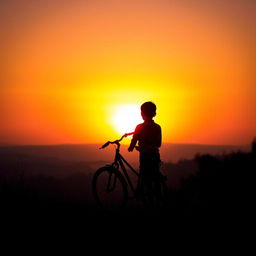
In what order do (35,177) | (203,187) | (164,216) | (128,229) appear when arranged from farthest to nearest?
(35,177) < (203,187) < (164,216) < (128,229)

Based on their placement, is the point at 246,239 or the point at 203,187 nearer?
the point at 246,239

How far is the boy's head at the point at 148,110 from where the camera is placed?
372 inches

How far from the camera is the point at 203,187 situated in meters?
12.9

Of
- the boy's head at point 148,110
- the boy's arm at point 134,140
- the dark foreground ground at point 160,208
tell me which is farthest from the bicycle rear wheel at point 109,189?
the boy's head at point 148,110

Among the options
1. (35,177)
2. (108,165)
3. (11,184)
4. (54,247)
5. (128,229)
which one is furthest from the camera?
(35,177)

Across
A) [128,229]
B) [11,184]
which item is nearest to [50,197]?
[11,184]

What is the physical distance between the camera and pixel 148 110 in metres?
9.49

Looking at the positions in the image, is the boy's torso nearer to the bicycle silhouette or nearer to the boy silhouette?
the boy silhouette

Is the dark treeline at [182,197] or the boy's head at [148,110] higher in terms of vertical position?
the boy's head at [148,110]

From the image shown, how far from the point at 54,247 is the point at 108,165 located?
3.05m

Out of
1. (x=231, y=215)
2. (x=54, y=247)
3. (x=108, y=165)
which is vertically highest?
(x=108, y=165)

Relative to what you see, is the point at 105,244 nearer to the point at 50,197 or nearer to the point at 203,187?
the point at 50,197

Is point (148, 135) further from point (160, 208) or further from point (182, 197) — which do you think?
point (182, 197)

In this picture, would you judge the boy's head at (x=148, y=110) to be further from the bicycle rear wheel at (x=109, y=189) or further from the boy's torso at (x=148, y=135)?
the bicycle rear wheel at (x=109, y=189)
